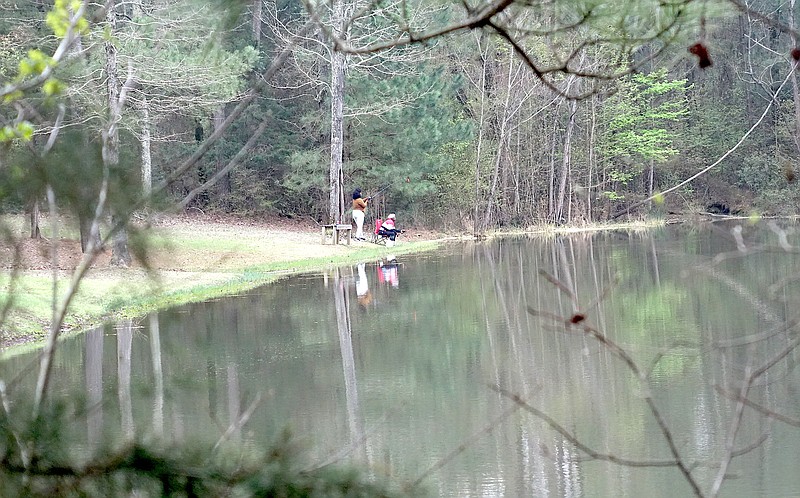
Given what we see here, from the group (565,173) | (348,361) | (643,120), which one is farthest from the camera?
(643,120)

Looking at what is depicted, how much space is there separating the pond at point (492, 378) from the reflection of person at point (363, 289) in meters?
0.23

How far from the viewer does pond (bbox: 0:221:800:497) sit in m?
4.43

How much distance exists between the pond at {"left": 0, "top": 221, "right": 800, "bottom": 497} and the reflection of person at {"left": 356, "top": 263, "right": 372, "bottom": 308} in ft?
0.77

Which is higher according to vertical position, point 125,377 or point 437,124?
point 437,124

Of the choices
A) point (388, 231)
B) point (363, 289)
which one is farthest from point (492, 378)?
point (388, 231)

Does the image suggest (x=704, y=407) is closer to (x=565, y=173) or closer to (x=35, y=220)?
(x=35, y=220)

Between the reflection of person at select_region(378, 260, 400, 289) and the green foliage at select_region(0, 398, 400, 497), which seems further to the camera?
the reflection of person at select_region(378, 260, 400, 289)

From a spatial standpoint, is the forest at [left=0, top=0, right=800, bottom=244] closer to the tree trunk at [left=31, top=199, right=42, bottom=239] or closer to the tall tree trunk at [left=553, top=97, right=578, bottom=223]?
the tall tree trunk at [left=553, top=97, right=578, bottom=223]

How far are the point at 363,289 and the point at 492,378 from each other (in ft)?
31.2

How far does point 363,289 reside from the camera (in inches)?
817

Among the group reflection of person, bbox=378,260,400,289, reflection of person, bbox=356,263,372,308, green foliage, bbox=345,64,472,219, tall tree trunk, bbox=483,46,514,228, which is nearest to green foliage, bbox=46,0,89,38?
reflection of person, bbox=356,263,372,308

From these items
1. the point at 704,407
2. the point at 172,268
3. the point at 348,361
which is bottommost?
the point at 704,407

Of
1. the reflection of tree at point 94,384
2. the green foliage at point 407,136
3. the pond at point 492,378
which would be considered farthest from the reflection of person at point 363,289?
the green foliage at point 407,136

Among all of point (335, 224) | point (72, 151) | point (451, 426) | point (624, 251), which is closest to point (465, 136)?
point (335, 224)
